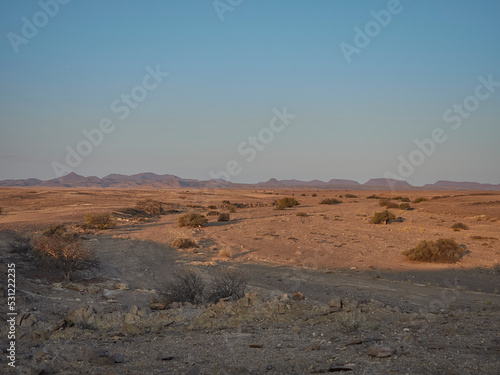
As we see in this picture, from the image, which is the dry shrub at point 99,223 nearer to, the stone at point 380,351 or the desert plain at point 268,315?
the desert plain at point 268,315

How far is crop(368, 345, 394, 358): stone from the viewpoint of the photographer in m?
5.49

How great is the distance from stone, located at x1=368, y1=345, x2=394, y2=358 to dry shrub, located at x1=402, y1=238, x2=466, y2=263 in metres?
13.8

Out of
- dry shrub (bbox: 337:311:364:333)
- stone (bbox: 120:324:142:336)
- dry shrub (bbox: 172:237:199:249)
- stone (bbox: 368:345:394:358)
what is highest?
stone (bbox: 368:345:394:358)

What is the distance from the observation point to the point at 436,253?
18.1m

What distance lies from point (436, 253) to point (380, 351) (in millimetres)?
14178

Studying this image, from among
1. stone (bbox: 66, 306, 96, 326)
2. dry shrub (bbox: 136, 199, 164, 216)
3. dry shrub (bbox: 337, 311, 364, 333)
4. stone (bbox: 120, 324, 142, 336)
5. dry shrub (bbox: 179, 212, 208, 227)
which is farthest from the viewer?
dry shrub (bbox: 136, 199, 164, 216)

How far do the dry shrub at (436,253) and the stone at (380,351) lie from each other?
13.8m

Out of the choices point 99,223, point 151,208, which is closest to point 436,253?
point 99,223

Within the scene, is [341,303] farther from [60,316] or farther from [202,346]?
[60,316]

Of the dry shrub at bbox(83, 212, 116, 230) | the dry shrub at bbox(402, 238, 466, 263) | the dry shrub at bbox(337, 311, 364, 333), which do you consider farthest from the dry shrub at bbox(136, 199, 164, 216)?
the dry shrub at bbox(337, 311, 364, 333)

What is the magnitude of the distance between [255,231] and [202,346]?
20.2 m

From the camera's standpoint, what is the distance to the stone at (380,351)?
5488 mm

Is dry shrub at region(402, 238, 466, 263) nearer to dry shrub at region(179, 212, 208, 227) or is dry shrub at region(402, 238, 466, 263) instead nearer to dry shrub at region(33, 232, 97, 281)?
dry shrub at region(33, 232, 97, 281)

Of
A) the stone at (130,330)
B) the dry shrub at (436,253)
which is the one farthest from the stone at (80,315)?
the dry shrub at (436,253)
